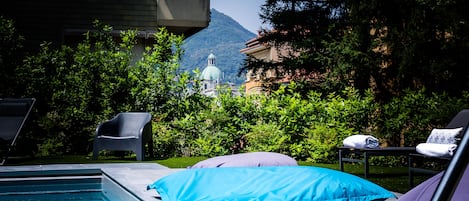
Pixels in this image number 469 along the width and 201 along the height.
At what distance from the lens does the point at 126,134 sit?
9.28 m

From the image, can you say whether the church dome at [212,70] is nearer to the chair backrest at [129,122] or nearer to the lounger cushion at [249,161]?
the chair backrest at [129,122]

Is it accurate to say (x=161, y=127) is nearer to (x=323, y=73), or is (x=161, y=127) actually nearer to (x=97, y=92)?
(x=97, y=92)

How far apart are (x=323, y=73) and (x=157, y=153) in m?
5.61

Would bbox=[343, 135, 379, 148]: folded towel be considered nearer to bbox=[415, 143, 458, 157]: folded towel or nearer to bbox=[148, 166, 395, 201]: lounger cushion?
bbox=[415, 143, 458, 157]: folded towel

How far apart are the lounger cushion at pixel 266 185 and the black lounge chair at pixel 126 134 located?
418 centimetres

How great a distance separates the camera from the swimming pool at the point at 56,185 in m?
6.30

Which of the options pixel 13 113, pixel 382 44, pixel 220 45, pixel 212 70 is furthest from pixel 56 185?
pixel 220 45

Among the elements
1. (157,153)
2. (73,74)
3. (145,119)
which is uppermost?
(73,74)

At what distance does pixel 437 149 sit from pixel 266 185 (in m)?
2.30

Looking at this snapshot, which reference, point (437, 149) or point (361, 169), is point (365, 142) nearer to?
point (437, 149)

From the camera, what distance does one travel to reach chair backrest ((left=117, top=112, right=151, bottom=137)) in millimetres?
9141

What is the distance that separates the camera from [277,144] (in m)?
9.09

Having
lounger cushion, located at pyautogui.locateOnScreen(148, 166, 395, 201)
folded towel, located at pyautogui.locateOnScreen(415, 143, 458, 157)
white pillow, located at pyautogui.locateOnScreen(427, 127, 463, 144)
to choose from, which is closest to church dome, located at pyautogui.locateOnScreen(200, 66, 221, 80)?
white pillow, located at pyautogui.locateOnScreen(427, 127, 463, 144)

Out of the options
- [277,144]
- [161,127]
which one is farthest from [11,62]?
[277,144]
